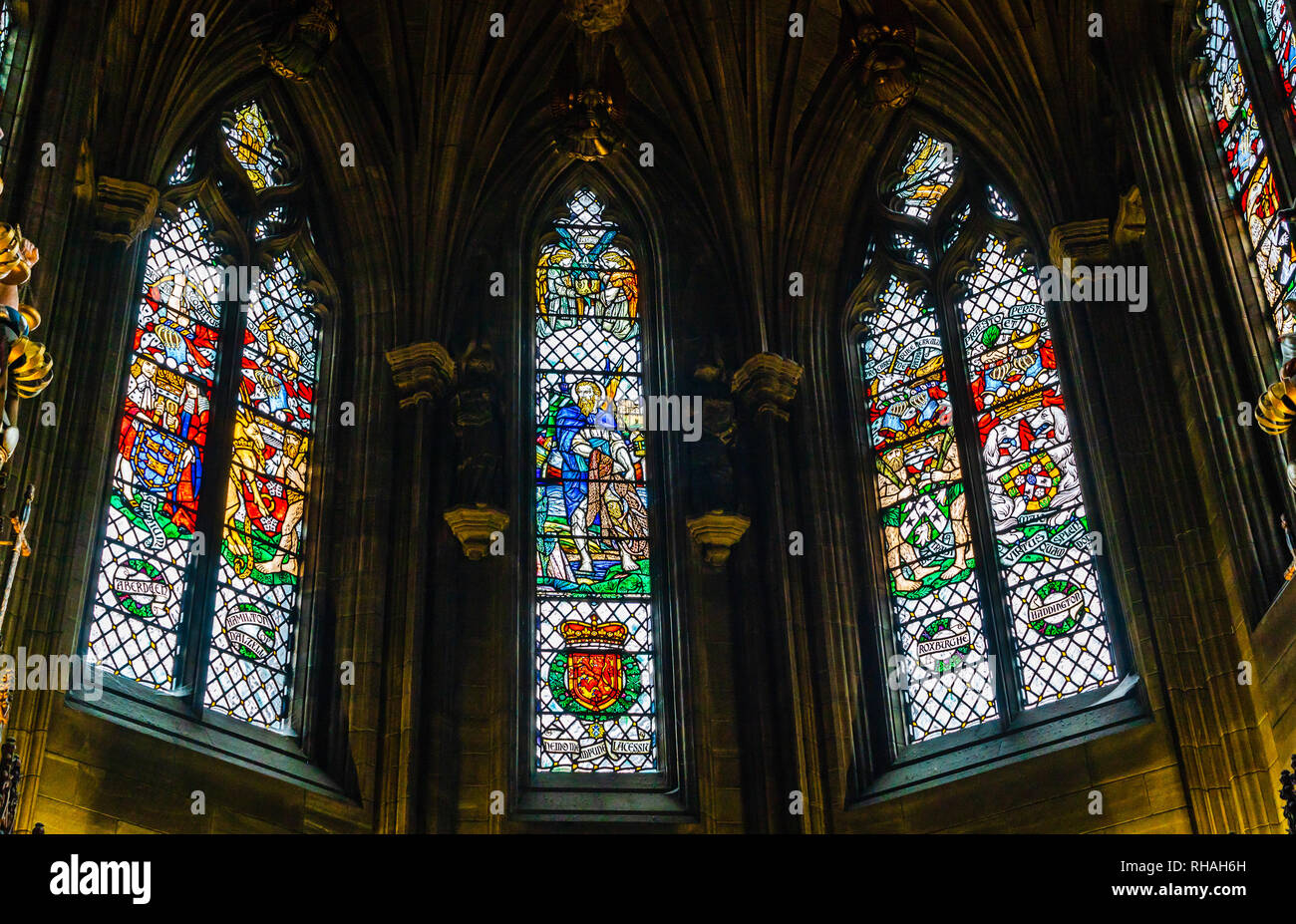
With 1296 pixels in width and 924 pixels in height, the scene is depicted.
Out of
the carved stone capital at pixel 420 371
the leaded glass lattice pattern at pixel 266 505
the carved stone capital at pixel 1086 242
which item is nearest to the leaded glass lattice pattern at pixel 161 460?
the leaded glass lattice pattern at pixel 266 505

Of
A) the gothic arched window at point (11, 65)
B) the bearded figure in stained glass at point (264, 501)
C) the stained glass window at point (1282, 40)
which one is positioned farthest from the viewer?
the bearded figure in stained glass at point (264, 501)

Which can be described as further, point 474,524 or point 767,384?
A: point 767,384

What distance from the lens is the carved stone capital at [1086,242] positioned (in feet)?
48.1

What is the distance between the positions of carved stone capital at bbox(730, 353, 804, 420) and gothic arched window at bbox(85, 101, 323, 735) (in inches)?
161

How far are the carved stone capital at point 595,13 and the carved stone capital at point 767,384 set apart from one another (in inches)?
132

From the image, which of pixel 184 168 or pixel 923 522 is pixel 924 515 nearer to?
pixel 923 522

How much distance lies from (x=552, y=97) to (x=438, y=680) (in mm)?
5495

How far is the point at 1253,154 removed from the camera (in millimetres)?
12227

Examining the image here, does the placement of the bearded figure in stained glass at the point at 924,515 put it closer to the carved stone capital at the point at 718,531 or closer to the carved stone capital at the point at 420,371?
the carved stone capital at the point at 718,531

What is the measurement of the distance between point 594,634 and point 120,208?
5.48m

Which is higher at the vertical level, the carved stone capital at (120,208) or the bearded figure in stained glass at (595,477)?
the carved stone capital at (120,208)

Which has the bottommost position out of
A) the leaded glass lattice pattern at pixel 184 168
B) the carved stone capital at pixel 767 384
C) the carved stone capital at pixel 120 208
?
the carved stone capital at pixel 767 384

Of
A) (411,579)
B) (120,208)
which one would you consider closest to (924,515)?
(411,579)
